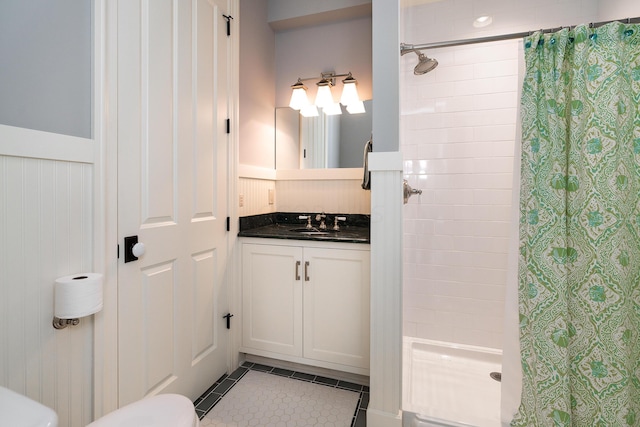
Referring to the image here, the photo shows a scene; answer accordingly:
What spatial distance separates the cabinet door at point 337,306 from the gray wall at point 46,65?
4.39 ft

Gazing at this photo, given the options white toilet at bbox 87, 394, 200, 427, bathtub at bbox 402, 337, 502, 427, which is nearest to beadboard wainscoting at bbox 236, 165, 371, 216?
bathtub at bbox 402, 337, 502, 427

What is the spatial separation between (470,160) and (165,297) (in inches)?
79.9

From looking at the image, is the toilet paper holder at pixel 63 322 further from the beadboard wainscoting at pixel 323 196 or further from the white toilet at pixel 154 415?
the beadboard wainscoting at pixel 323 196

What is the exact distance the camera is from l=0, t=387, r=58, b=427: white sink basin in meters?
0.62

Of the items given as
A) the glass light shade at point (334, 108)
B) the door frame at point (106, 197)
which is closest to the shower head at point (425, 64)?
the glass light shade at point (334, 108)

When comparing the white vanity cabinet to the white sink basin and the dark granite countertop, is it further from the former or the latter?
the white sink basin

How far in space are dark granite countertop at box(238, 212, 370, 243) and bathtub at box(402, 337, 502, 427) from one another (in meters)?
0.83

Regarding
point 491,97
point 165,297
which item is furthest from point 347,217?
point 165,297

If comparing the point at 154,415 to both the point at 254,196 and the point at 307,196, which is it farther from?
the point at 307,196


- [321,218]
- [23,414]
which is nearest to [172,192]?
[23,414]

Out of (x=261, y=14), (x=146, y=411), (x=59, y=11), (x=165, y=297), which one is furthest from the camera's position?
(x=261, y=14)

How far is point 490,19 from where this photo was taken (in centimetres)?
213

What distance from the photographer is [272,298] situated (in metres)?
2.10

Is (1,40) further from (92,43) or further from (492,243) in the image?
(492,243)
